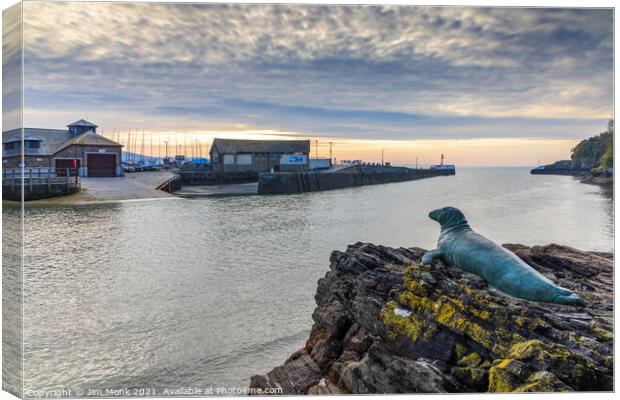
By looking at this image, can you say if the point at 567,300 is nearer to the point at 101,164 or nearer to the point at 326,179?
the point at 101,164

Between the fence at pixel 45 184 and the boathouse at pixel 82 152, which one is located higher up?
the boathouse at pixel 82 152

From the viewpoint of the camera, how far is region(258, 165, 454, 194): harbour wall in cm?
3534

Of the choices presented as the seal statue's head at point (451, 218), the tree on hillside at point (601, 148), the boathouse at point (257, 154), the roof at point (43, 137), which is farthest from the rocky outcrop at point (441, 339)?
→ the boathouse at point (257, 154)

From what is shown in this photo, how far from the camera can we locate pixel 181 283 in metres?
9.50

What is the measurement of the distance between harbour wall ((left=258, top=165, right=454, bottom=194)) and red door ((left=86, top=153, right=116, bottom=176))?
35.4 feet

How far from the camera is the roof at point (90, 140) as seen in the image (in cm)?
2593

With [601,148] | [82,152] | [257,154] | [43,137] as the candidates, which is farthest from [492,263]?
[257,154]

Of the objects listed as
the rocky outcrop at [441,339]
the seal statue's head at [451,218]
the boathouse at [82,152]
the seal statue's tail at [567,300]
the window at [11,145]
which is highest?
the boathouse at [82,152]

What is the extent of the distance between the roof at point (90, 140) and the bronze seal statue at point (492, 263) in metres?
25.0

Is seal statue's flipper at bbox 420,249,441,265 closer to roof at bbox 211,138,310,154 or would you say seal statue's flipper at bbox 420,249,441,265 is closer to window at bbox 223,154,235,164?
roof at bbox 211,138,310,154

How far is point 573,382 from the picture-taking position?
3436mm

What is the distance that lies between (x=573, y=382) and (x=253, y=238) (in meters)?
12.2

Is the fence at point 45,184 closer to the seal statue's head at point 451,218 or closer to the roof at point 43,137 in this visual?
the roof at point 43,137

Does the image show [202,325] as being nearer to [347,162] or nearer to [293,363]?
[293,363]
